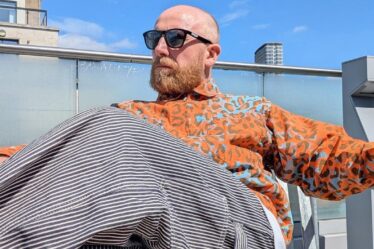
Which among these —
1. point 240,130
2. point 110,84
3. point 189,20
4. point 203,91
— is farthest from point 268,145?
point 110,84

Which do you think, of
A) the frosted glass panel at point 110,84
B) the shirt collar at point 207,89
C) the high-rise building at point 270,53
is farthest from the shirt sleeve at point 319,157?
the high-rise building at point 270,53

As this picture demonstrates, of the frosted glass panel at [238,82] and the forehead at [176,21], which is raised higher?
the forehead at [176,21]

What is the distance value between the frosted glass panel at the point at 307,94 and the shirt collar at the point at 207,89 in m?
1.27

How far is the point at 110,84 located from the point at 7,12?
26.0 m

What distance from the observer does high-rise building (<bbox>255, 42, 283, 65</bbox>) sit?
3.75 m

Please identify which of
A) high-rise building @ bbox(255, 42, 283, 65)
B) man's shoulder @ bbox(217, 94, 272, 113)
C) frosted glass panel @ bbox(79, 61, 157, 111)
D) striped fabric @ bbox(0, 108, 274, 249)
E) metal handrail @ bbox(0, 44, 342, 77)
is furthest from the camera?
high-rise building @ bbox(255, 42, 283, 65)

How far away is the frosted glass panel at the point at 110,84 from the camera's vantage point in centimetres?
252

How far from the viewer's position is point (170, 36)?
169cm

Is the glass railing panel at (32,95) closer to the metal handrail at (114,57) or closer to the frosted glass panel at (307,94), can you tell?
the metal handrail at (114,57)

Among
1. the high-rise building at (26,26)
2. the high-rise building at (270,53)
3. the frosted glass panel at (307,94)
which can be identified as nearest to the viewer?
the frosted glass panel at (307,94)

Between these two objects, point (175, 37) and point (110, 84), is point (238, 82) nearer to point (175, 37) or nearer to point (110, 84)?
point (110, 84)

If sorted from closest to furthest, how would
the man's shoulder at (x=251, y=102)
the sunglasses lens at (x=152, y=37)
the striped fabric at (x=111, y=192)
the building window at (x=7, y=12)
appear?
the striped fabric at (x=111, y=192) < the man's shoulder at (x=251, y=102) < the sunglasses lens at (x=152, y=37) < the building window at (x=7, y=12)

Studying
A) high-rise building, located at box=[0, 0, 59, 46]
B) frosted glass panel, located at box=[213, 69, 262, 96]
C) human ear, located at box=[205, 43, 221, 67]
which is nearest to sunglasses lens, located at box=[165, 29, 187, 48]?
human ear, located at box=[205, 43, 221, 67]

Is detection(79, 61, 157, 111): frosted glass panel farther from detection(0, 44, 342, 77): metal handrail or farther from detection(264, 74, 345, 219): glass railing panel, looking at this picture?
detection(264, 74, 345, 219): glass railing panel
